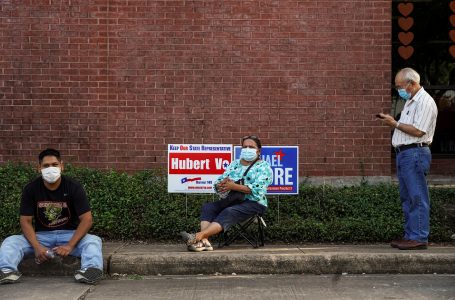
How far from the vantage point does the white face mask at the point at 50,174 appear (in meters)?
6.08

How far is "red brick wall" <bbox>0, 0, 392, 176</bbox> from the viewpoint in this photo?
9.08 m

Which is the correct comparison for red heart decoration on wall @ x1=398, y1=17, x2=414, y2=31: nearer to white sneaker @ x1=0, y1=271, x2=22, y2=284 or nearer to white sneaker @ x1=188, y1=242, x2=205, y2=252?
white sneaker @ x1=188, y1=242, x2=205, y2=252

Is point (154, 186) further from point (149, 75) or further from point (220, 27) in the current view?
point (220, 27)

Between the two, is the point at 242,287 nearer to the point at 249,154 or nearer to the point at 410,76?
the point at 249,154

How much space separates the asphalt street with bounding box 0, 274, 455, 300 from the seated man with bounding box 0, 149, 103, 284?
232 mm

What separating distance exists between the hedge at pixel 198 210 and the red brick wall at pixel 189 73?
0.83 meters

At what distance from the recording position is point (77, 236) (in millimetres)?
6031

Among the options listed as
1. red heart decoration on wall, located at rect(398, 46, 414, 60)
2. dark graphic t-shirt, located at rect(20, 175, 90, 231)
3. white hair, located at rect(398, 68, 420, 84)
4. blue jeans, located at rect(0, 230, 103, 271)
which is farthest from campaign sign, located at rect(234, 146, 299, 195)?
red heart decoration on wall, located at rect(398, 46, 414, 60)

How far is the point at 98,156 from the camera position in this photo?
9.15 metres

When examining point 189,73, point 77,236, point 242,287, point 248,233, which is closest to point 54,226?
point 77,236

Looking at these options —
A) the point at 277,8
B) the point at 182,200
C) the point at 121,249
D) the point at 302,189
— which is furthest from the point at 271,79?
the point at 121,249

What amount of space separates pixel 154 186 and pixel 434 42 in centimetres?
631

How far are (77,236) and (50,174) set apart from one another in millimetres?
656

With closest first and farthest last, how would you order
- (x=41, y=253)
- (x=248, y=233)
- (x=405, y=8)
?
1. (x=41, y=253)
2. (x=248, y=233)
3. (x=405, y=8)
